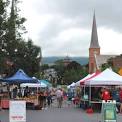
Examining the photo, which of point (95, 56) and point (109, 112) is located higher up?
point (95, 56)

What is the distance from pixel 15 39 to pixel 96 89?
7.97 metres

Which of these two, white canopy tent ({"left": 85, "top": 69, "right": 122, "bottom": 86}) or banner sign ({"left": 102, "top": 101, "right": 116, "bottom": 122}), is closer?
banner sign ({"left": 102, "top": 101, "right": 116, "bottom": 122})

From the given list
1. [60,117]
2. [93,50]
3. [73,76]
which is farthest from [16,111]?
[93,50]

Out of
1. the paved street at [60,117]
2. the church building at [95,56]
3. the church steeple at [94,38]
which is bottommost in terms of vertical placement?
the paved street at [60,117]

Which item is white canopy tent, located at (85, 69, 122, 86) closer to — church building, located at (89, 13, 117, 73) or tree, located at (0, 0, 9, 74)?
tree, located at (0, 0, 9, 74)

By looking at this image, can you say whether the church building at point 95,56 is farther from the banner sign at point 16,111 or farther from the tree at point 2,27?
the banner sign at point 16,111

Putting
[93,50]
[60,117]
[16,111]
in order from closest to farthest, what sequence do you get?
[16,111], [60,117], [93,50]

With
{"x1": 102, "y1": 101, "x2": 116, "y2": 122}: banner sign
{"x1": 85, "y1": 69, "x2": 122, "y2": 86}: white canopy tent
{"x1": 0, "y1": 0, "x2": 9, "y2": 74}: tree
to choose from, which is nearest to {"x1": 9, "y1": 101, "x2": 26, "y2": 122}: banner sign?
{"x1": 102, "y1": 101, "x2": 116, "y2": 122}: banner sign

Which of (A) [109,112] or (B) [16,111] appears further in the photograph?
(A) [109,112]

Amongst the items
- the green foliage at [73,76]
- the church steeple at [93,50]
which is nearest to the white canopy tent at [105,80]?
the green foliage at [73,76]

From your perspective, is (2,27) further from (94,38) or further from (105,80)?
(94,38)

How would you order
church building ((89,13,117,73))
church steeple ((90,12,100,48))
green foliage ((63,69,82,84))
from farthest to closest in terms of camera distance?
church building ((89,13,117,73)), church steeple ((90,12,100,48)), green foliage ((63,69,82,84))

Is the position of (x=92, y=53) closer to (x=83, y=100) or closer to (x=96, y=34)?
(x=96, y=34)

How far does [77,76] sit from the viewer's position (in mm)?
147750
